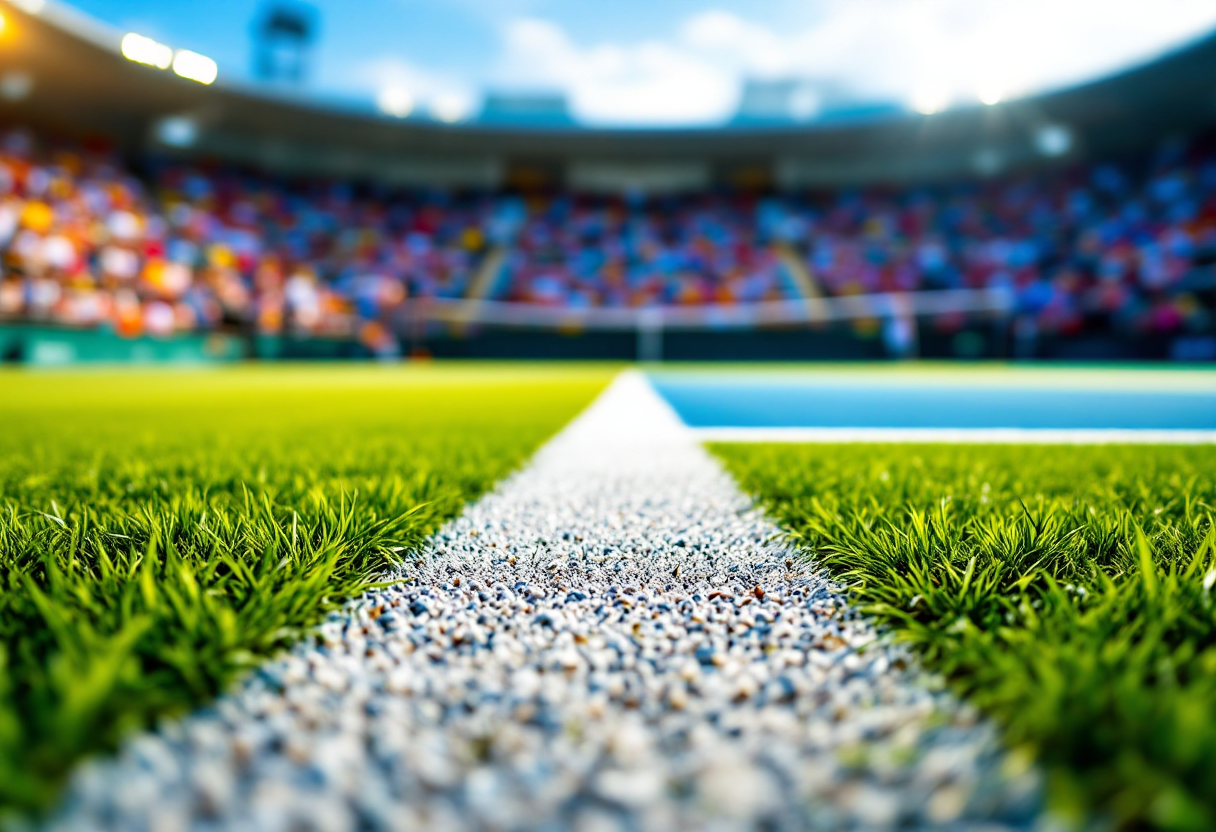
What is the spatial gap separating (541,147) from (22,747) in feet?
102

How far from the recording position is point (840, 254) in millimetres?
26391

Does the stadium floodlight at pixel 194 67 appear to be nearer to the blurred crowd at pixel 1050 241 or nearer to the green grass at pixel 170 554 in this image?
the blurred crowd at pixel 1050 241

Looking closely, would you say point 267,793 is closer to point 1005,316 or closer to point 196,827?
point 196,827

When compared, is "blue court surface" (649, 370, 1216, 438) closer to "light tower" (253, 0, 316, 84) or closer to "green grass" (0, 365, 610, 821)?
"green grass" (0, 365, 610, 821)

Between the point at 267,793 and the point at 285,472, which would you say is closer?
the point at 267,793

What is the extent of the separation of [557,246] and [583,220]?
2.49 metres

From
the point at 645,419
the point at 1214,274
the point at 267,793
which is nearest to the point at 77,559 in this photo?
the point at 267,793

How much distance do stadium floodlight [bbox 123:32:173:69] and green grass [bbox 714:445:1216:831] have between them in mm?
25120

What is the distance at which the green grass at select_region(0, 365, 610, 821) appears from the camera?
0.80 metres

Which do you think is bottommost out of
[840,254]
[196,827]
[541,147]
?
[196,827]

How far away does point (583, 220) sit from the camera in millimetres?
29594

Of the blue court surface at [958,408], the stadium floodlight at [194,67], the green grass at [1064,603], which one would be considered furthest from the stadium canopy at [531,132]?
the green grass at [1064,603]

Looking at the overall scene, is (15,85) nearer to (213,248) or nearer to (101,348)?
(213,248)

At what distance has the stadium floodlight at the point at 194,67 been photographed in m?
22.1
